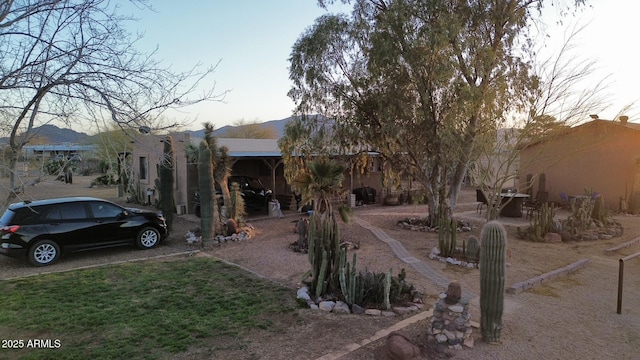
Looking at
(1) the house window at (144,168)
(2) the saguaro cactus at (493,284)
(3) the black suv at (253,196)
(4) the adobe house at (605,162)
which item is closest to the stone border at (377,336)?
(2) the saguaro cactus at (493,284)

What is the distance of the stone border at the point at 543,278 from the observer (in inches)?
288

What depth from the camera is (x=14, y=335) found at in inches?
208

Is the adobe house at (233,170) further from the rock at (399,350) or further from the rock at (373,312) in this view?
the rock at (399,350)

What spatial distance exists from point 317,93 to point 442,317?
9582mm

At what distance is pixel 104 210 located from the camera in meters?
A: 10.1

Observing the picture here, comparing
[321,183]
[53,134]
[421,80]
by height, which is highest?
[421,80]

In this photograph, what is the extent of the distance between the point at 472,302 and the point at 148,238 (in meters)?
8.35

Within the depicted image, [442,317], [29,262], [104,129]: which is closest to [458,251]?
[442,317]

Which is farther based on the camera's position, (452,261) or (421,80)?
(421,80)

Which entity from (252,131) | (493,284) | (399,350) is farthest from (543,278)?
(252,131)

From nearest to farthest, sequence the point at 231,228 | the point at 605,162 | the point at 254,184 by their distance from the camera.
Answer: the point at 231,228 < the point at 605,162 < the point at 254,184

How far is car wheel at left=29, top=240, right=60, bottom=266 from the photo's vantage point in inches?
353

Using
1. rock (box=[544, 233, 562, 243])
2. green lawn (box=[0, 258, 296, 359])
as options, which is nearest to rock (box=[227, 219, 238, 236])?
green lawn (box=[0, 258, 296, 359])

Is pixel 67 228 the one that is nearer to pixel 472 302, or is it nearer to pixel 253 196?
pixel 253 196
